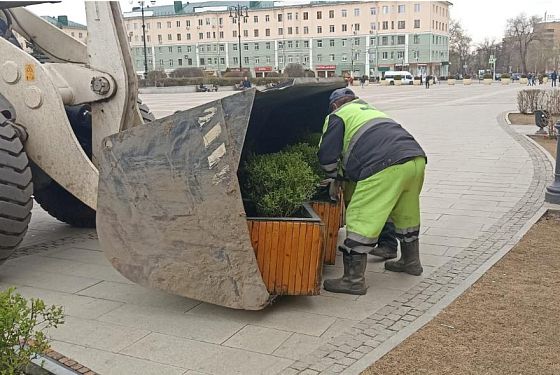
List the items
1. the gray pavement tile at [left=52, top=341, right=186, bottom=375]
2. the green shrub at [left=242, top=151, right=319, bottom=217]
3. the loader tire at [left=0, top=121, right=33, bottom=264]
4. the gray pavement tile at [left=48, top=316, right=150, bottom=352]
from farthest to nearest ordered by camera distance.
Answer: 1. the loader tire at [left=0, top=121, right=33, bottom=264]
2. the green shrub at [left=242, top=151, right=319, bottom=217]
3. the gray pavement tile at [left=48, top=316, right=150, bottom=352]
4. the gray pavement tile at [left=52, top=341, right=186, bottom=375]

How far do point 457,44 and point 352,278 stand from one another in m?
105

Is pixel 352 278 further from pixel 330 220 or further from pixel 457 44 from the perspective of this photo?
pixel 457 44

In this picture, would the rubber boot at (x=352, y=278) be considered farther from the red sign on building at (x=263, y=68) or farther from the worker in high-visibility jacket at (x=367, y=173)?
the red sign on building at (x=263, y=68)

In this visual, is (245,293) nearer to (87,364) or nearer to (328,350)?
(328,350)

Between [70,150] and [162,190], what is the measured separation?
151 cm

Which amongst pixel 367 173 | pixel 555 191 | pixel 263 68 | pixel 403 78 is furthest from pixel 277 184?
pixel 263 68

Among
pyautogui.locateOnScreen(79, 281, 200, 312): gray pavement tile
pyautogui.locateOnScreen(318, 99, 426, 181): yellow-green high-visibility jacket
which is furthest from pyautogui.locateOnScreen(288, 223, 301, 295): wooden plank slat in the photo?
pyautogui.locateOnScreen(79, 281, 200, 312): gray pavement tile

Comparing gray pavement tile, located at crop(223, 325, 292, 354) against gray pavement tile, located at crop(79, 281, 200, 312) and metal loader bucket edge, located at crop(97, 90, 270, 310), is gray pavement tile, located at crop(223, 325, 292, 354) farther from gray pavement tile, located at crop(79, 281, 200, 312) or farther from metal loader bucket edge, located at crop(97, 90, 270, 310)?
gray pavement tile, located at crop(79, 281, 200, 312)

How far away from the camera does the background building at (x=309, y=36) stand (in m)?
94.1

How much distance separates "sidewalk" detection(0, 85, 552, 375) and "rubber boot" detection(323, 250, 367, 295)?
0.25 feet

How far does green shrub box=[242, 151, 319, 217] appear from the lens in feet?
15.9

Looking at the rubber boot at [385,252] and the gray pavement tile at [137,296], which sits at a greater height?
the rubber boot at [385,252]

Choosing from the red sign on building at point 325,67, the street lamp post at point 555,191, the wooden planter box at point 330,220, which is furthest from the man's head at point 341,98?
the red sign on building at point 325,67

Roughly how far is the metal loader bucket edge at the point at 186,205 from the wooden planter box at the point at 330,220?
4.31 ft
